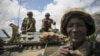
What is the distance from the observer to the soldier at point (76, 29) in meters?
2.24

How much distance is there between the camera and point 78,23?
2.33 m

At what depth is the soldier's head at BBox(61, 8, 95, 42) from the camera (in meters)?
2.30

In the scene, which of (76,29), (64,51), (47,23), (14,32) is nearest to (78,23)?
(76,29)

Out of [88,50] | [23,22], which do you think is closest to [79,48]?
[88,50]

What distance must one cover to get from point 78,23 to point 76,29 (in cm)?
6

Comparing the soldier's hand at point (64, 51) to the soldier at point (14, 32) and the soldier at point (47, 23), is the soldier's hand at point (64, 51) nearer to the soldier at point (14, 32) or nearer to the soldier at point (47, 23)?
the soldier at point (14, 32)

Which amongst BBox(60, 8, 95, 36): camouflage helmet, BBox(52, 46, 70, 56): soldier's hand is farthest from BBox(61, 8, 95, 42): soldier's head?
BBox(52, 46, 70, 56): soldier's hand

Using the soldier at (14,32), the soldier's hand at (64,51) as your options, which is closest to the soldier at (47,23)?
the soldier at (14,32)

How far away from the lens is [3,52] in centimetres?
1046

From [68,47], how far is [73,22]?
21 centimetres

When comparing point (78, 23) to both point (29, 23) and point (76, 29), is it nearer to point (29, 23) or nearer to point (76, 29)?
point (76, 29)

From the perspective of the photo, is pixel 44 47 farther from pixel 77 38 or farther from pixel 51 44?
pixel 77 38

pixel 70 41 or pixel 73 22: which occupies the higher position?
pixel 73 22

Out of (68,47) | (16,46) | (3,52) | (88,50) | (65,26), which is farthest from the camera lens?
(16,46)
